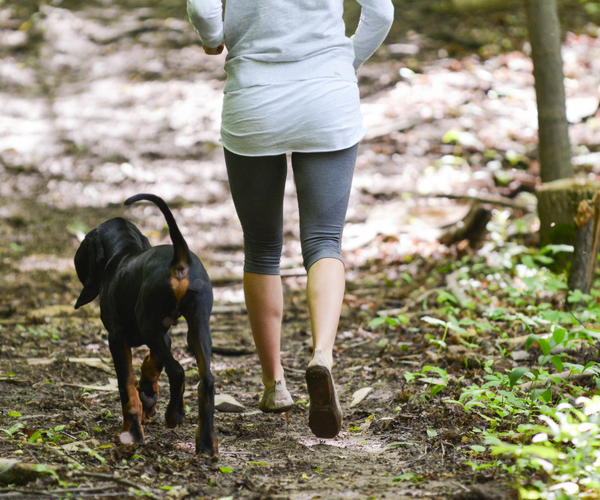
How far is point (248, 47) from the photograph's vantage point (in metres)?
2.72

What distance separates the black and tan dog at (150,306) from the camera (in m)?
2.52

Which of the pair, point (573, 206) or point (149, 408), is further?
point (573, 206)

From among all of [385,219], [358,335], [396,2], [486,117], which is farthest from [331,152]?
[396,2]

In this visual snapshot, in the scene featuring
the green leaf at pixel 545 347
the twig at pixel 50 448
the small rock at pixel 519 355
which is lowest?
the small rock at pixel 519 355

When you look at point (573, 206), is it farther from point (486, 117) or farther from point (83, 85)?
point (83, 85)

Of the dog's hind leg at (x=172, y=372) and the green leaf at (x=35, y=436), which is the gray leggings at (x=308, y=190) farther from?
the green leaf at (x=35, y=436)

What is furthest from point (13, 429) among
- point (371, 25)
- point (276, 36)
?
point (371, 25)

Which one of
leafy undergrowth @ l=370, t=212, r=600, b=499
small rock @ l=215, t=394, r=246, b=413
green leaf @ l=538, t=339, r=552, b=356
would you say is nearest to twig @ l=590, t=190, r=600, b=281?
leafy undergrowth @ l=370, t=212, r=600, b=499

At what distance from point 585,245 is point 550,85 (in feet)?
5.90

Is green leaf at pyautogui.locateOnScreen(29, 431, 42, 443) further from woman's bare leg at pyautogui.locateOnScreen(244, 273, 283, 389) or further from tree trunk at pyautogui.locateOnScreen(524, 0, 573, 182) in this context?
tree trunk at pyautogui.locateOnScreen(524, 0, 573, 182)

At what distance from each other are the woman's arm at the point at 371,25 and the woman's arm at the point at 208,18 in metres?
0.72

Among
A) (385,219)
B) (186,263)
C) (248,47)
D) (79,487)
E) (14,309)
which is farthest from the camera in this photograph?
(385,219)

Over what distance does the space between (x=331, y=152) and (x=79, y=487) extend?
1695 millimetres

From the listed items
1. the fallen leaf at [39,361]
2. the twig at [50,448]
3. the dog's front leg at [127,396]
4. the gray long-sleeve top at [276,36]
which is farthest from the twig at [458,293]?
the twig at [50,448]
